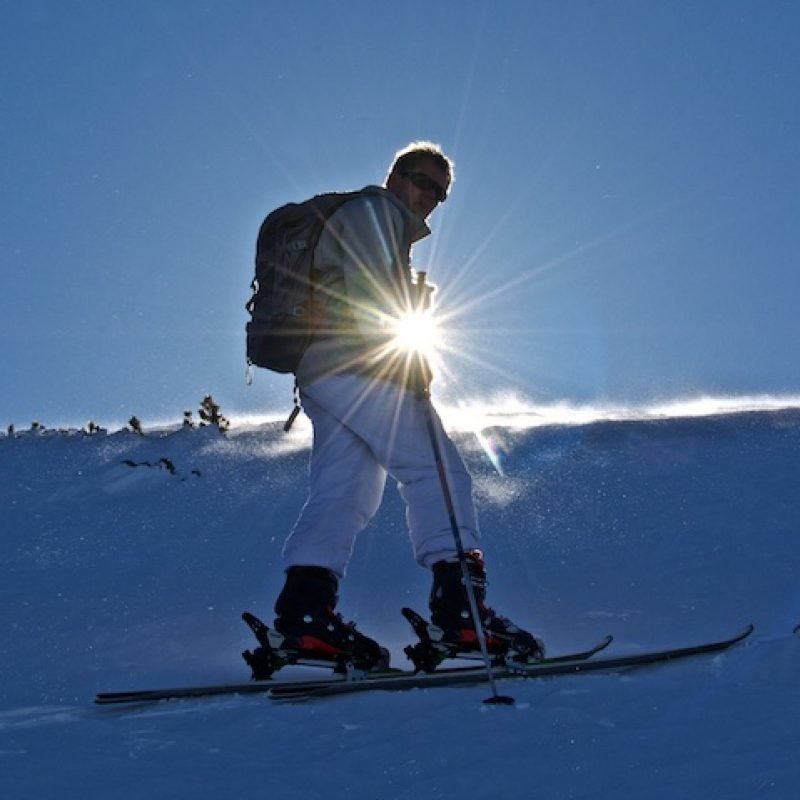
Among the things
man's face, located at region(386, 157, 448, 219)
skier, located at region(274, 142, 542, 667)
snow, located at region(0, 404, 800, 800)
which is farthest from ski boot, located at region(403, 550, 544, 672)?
man's face, located at region(386, 157, 448, 219)

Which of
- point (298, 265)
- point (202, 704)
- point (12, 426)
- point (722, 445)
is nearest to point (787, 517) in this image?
point (722, 445)

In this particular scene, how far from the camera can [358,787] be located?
197 cm

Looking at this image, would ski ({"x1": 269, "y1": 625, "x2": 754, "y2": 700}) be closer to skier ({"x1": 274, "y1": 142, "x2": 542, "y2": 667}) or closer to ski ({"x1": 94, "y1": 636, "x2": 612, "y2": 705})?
ski ({"x1": 94, "y1": 636, "x2": 612, "y2": 705})

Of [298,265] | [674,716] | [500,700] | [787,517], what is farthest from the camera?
[787,517]

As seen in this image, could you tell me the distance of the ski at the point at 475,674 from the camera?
310 cm

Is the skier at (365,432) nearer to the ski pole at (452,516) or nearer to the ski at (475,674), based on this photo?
the ski pole at (452,516)

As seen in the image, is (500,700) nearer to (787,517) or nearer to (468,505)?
(468,505)

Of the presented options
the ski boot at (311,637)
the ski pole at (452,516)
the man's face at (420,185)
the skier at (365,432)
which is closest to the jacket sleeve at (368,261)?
the skier at (365,432)

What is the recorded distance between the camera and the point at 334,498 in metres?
3.78

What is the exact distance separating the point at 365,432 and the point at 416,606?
79.6 inches

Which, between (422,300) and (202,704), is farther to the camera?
(422,300)

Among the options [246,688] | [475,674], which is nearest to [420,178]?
[475,674]

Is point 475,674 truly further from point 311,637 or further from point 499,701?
point 311,637

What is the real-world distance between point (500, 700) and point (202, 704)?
3.27 ft
